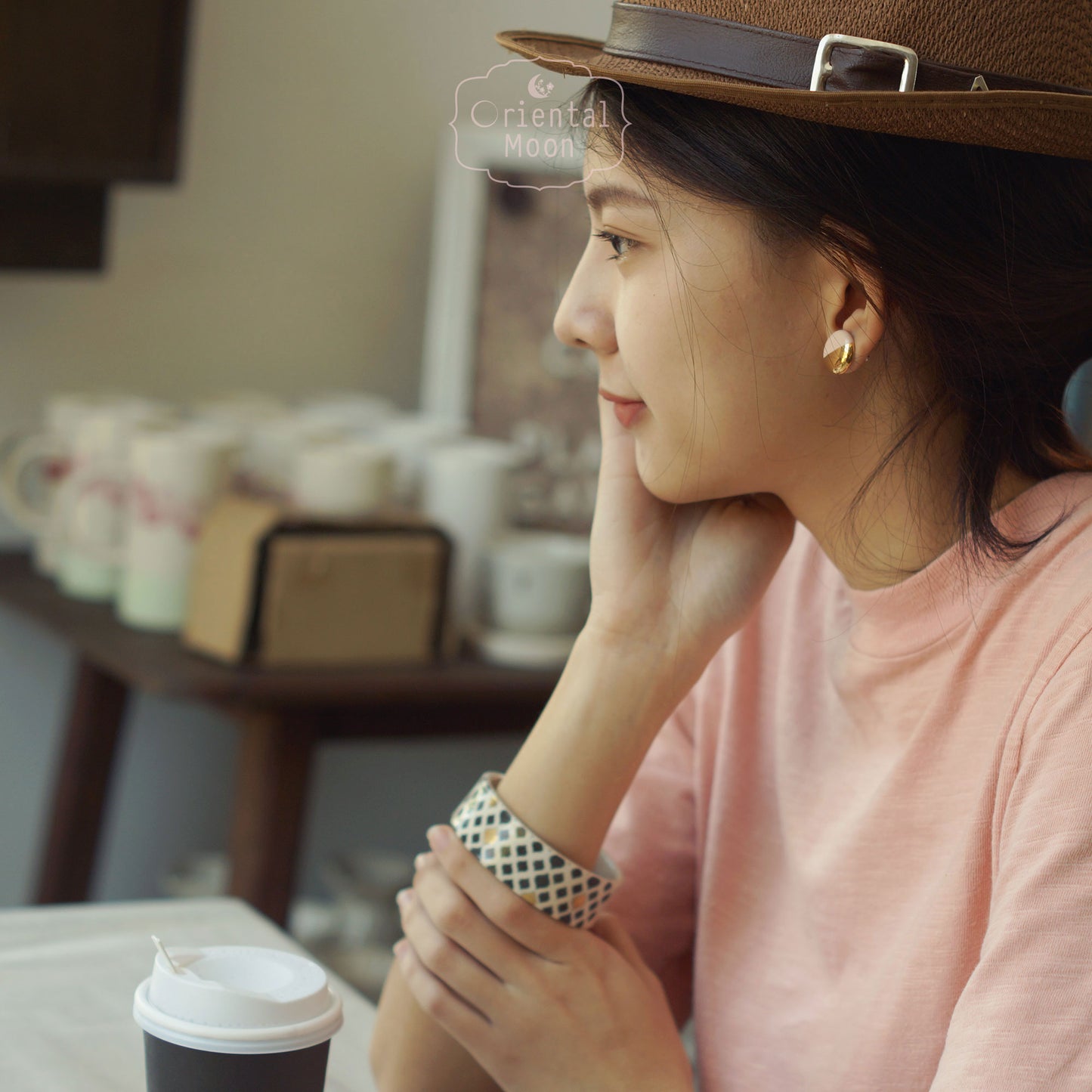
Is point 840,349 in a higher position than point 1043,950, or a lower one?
higher

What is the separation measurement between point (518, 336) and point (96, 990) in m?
1.18

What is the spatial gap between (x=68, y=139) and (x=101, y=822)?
2.55ft

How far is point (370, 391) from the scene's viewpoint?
1.98 metres

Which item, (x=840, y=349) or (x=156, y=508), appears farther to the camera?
(x=156, y=508)

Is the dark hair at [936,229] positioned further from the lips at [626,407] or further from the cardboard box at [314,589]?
the cardboard box at [314,589]

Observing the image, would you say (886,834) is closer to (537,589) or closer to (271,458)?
(537,589)

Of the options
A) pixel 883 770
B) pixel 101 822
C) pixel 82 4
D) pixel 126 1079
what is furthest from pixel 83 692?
pixel 883 770

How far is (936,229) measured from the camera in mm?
694

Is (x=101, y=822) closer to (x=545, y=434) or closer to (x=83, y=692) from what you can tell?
(x=83, y=692)

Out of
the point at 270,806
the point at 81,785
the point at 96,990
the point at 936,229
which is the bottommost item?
the point at 81,785

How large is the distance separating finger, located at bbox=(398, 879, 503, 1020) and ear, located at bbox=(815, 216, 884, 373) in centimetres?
37

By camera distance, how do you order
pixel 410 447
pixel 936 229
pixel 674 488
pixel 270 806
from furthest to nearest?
1. pixel 410 447
2. pixel 270 806
3. pixel 674 488
4. pixel 936 229

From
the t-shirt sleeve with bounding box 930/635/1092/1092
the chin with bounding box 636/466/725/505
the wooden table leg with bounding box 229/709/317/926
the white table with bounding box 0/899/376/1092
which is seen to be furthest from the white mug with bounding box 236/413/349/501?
the t-shirt sleeve with bounding box 930/635/1092/1092

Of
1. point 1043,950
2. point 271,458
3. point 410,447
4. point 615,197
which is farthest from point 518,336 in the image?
point 1043,950
